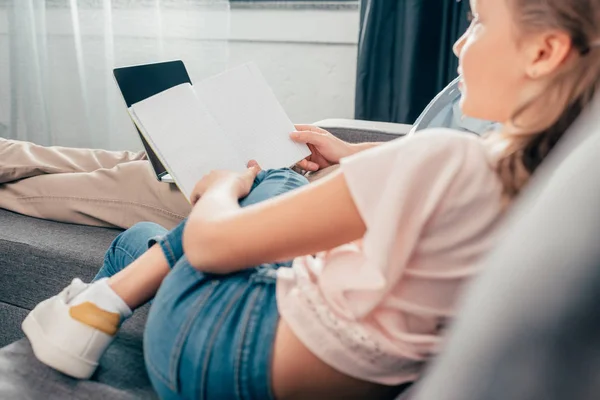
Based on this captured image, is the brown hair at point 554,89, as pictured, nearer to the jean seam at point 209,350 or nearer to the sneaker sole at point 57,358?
the jean seam at point 209,350

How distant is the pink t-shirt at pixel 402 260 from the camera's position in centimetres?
61

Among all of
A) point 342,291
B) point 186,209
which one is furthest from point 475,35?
point 186,209

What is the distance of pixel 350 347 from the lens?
659mm

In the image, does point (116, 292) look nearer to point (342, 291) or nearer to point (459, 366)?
point (342, 291)

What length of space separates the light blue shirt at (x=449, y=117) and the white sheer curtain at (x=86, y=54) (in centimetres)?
122

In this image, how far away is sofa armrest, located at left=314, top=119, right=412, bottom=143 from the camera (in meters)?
1.60

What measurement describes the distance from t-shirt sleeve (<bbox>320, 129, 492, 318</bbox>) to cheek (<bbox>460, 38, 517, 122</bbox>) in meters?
0.11

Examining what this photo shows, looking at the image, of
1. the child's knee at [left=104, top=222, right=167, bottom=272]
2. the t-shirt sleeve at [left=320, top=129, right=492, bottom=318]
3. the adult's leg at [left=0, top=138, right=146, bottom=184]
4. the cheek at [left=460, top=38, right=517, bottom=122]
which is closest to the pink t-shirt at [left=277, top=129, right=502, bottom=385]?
the t-shirt sleeve at [left=320, top=129, right=492, bottom=318]

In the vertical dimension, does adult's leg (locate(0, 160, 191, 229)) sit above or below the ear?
below

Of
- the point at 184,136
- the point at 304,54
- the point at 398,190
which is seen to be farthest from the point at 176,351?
the point at 304,54

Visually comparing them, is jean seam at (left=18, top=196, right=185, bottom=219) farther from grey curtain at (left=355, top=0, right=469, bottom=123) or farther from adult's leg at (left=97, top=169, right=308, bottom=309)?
grey curtain at (left=355, top=0, right=469, bottom=123)

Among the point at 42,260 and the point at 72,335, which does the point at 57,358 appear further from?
the point at 42,260

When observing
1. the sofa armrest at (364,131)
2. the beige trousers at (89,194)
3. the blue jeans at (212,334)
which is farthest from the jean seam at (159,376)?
the sofa armrest at (364,131)

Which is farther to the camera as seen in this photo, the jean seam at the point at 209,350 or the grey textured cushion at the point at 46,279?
the grey textured cushion at the point at 46,279
